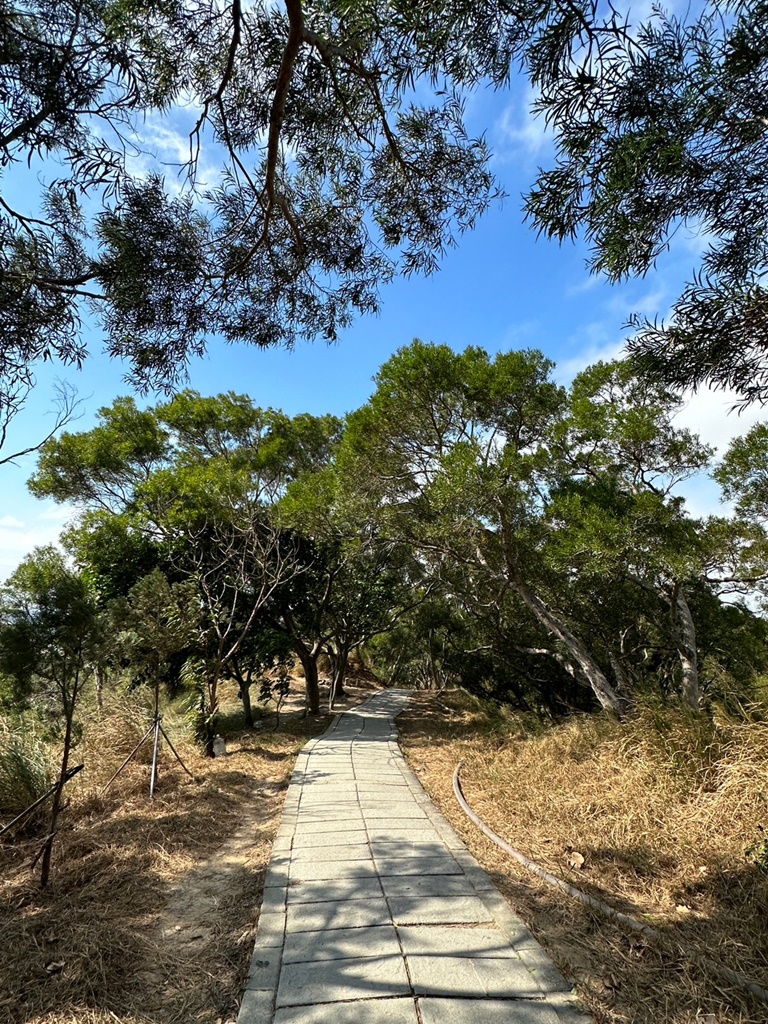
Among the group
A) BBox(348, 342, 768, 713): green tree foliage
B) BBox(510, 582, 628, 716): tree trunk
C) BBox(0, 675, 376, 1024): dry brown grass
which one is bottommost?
BBox(0, 675, 376, 1024): dry brown grass

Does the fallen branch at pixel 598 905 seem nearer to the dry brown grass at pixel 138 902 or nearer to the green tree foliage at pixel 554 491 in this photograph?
the dry brown grass at pixel 138 902

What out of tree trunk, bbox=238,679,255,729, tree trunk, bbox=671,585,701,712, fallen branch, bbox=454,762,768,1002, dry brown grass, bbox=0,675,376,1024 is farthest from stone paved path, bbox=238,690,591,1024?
tree trunk, bbox=238,679,255,729

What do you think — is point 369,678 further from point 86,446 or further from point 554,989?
point 554,989

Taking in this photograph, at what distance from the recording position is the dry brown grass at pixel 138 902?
7.02 ft

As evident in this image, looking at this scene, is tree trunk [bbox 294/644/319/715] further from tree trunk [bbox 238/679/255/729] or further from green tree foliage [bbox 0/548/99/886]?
green tree foliage [bbox 0/548/99/886]

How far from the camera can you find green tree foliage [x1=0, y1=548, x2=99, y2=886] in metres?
3.42

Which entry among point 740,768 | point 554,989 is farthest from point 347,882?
point 740,768

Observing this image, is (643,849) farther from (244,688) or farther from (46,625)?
(244,688)

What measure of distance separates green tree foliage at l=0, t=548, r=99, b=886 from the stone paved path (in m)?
1.77

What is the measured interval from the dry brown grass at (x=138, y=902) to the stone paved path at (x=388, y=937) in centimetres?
18

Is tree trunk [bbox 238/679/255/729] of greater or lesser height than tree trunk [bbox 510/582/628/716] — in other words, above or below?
below

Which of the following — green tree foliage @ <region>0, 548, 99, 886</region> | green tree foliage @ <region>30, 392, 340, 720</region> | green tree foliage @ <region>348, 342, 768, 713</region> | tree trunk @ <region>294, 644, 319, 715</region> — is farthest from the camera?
tree trunk @ <region>294, 644, 319, 715</region>

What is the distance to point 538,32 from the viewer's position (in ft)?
7.76

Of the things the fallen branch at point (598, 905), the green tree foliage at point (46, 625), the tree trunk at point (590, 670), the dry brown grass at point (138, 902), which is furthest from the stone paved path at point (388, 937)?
the tree trunk at point (590, 670)
